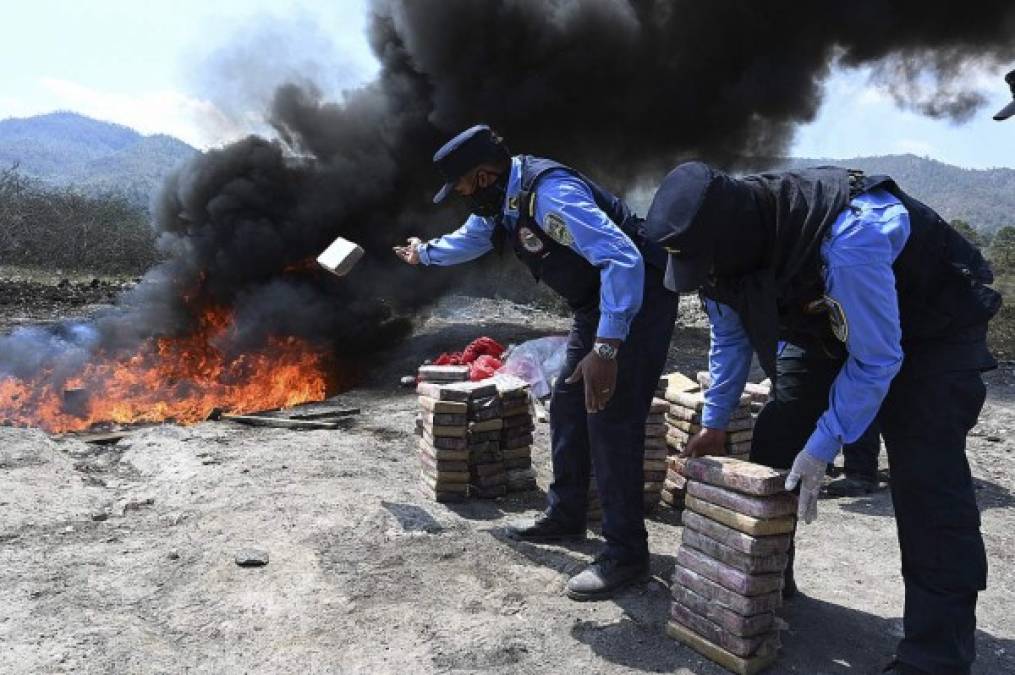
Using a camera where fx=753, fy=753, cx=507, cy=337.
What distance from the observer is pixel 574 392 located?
378cm

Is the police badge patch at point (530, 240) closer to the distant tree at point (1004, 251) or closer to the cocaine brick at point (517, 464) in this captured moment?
the cocaine brick at point (517, 464)

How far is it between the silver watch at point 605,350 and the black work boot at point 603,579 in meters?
0.96

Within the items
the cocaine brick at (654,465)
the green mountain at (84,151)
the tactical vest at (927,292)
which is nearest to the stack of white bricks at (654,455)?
the cocaine brick at (654,465)

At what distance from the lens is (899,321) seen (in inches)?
93.5

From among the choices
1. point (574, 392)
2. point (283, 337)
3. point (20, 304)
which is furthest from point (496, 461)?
point (20, 304)

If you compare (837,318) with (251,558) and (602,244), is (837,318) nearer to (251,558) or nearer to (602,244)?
(602,244)

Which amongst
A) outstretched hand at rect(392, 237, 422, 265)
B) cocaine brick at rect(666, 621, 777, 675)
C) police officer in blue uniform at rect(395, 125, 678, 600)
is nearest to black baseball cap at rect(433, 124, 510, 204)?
police officer in blue uniform at rect(395, 125, 678, 600)

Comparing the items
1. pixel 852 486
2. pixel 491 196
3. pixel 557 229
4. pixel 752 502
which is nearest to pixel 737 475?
pixel 752 502

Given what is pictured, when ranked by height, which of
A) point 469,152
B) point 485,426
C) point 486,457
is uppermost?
point 469,152

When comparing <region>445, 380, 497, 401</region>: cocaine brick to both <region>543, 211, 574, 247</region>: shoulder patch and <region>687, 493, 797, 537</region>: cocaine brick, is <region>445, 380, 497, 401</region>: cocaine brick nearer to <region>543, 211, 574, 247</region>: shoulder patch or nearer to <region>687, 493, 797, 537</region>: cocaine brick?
<region>543, 211, 574, 247</region>: shoulder patch

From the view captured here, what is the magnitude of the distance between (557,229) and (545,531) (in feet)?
5.47

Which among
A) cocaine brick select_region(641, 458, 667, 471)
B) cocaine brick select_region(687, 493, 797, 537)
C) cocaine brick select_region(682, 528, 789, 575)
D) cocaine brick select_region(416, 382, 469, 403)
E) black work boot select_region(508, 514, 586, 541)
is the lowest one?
black work boot select_region(508, 514, 586, 541)

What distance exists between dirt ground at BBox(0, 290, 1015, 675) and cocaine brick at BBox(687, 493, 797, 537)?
21.7 inches

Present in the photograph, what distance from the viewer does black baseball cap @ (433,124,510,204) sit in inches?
140
